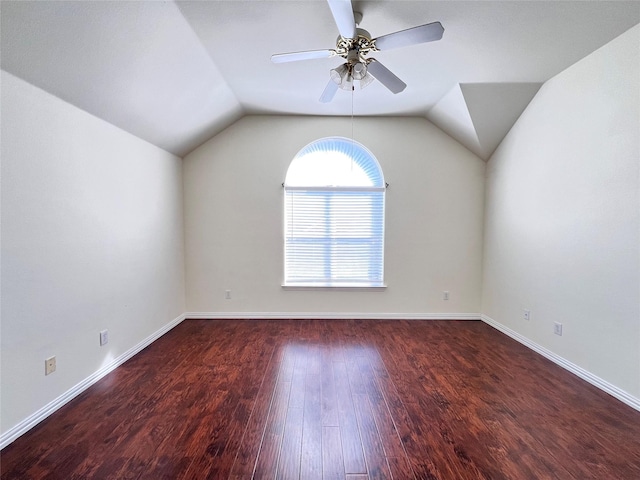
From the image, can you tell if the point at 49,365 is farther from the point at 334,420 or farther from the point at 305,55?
the point at 305,55

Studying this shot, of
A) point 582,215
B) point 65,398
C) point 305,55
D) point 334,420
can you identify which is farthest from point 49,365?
point 582,215

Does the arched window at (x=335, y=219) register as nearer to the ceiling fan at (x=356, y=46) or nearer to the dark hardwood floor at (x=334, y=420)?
the dark hardwood floor at (x=334, y=420)

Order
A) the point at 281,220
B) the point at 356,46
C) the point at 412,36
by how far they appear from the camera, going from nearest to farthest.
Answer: the point at 412,36, the point at 356,46, the point at 281,220

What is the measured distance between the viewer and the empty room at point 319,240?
5.47ft

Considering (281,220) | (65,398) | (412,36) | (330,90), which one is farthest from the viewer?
(281,220)

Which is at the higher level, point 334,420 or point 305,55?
point 305,55

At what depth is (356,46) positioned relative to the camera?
1854 mm

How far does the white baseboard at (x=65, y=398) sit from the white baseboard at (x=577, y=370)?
13.1 feet

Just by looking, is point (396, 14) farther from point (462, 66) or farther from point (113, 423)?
point (113, 423)

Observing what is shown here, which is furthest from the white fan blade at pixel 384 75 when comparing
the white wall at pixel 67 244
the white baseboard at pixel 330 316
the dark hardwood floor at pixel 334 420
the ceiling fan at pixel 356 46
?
the white baseboard at pixel 330 316

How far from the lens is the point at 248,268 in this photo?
3840 mm

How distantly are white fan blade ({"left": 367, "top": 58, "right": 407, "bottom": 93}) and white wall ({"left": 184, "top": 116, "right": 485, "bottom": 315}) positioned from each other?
161 cm

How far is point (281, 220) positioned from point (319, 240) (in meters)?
0.58

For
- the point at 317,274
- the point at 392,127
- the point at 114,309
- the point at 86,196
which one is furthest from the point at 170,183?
the point at 392,127
